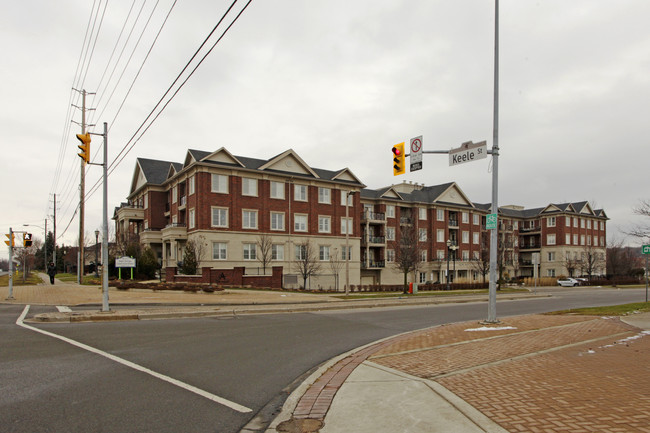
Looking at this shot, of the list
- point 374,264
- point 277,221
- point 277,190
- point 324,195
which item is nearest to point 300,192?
point 277,190

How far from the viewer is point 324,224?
157ft

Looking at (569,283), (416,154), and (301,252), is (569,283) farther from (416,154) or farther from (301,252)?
(416,154)

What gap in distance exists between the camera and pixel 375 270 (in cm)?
5631

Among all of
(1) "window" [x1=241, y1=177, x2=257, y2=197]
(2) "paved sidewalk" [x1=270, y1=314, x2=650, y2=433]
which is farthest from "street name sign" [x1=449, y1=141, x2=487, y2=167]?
(1) "window" [x1=241, y1=177, x2=257, y2=197]

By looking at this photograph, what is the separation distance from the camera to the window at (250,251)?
140ft

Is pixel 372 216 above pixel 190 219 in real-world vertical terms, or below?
above

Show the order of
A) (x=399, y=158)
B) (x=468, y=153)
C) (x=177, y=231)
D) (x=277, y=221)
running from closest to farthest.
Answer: (x=468, y=153) < (x=399, y=158) < (x=177, y=231) < (x=277, y=221)

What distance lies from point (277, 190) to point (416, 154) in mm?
31121

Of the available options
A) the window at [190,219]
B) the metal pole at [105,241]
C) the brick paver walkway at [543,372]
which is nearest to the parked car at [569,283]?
the window at [190,219]

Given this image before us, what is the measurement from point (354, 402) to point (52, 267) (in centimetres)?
3904

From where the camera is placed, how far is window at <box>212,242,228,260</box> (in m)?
40.6

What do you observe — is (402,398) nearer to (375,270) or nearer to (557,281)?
(375,270)

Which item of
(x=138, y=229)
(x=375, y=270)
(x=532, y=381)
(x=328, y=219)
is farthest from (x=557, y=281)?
(x=532, y=381)

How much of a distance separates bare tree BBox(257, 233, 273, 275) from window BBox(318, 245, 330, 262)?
5.99 meters
